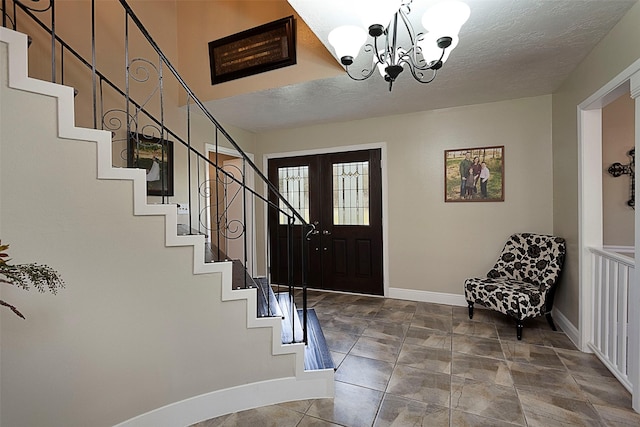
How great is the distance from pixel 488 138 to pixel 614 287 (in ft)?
6.65

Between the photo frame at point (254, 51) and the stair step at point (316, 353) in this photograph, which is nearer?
the stair step at point (316, 353)

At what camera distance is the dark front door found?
14.4ft

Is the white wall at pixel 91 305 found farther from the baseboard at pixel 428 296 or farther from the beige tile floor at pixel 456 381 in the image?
the baseboard at pixel 428 296

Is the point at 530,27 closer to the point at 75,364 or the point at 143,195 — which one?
the point at 143,195

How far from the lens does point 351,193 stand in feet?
14.7

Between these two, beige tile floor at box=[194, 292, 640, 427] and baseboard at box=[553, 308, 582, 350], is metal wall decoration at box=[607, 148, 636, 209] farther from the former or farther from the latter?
beige tile floor at box=[194, 292, 640, 427]

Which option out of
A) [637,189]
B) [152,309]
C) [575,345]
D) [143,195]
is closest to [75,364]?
[152,309]

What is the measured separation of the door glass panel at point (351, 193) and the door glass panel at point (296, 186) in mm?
488

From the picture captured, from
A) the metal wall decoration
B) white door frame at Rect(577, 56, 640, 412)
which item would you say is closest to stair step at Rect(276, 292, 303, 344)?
white door frame at Rect(577, 56, 640, 412)


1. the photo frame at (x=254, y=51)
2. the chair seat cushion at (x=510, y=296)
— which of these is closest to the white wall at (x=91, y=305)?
the photo frame at (x=254, y=51)

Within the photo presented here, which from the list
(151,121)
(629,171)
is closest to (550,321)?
(629,171)

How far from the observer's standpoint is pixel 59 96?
1.47 metres

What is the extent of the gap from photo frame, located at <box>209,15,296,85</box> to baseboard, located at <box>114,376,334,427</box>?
2.74 metres

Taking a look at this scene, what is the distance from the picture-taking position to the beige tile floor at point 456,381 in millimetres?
1898
